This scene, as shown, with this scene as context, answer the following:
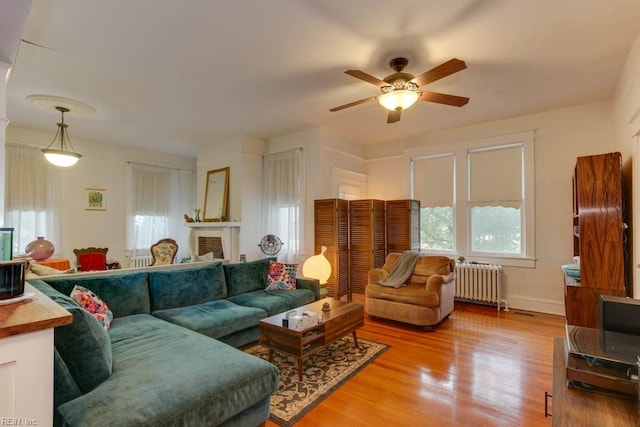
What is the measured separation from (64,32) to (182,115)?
Answer: 6.69ft

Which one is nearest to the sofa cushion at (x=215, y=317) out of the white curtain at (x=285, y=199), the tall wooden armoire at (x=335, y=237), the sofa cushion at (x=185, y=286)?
the sofa cushion at (x=185, y=286)

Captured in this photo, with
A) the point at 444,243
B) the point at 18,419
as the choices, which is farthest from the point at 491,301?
the point at 18,419

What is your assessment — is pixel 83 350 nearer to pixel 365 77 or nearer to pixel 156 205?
pixel 365 77

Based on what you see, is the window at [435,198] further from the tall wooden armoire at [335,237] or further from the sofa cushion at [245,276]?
the sofa cushion at [245,276]

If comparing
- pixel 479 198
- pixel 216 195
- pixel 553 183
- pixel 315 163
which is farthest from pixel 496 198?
pixel 216 195

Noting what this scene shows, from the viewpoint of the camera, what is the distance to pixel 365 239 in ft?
16.6

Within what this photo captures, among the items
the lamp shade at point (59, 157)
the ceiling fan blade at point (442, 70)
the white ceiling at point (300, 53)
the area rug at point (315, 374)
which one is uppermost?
the white ceiling at point (300, 53)

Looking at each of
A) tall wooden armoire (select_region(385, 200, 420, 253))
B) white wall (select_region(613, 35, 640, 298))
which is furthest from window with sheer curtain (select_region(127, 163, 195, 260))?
white wall (select_region(613, 35, 640, 298))

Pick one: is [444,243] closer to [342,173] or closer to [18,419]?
[342,173]

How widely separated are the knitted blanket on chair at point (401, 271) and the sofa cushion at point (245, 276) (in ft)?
5.20

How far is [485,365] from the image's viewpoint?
9.21 ft

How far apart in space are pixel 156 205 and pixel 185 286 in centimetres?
403

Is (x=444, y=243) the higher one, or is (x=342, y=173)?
(x=342, y=173)

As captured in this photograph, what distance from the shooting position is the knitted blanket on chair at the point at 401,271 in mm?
4102
